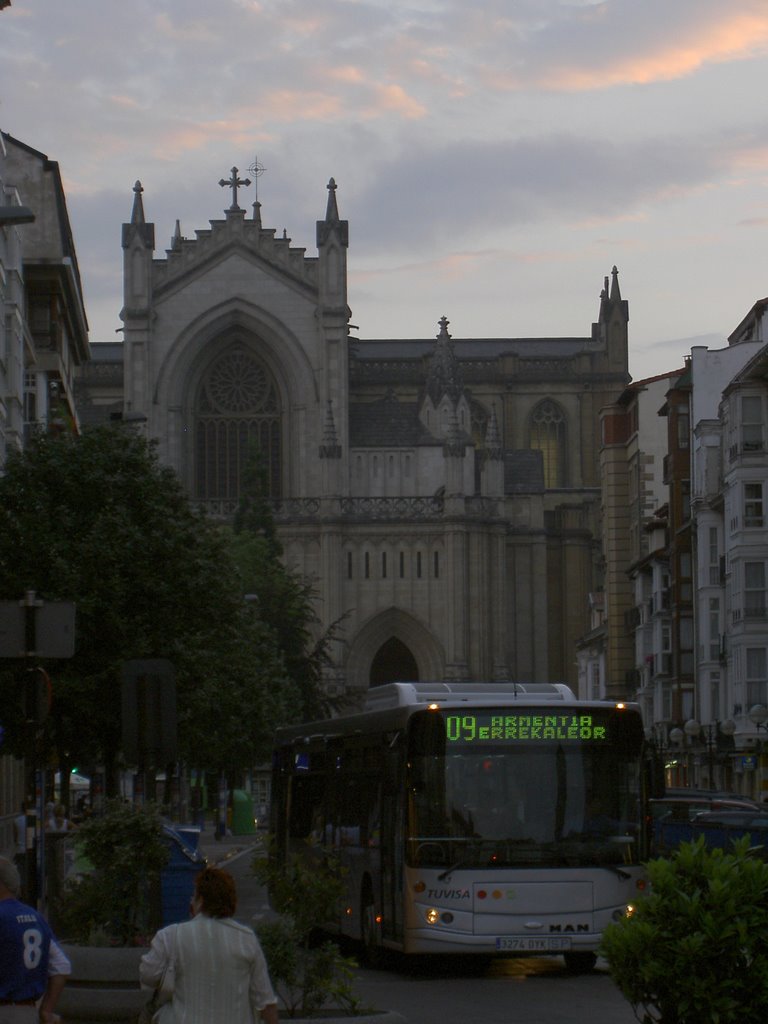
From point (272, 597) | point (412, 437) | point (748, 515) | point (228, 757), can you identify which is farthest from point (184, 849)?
point (412, 437)

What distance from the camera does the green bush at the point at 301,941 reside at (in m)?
12.8

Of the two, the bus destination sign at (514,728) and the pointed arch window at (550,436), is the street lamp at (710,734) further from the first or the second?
the pointed arch window at (550,436)

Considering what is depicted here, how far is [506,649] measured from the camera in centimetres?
9275

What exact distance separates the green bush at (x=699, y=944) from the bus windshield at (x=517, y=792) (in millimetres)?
9234

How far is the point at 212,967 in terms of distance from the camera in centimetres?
826

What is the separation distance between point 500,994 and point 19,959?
947 cm

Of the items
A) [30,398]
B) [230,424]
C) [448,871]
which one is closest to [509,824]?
[448,871]

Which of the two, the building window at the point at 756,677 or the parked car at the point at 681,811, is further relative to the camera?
the building window at the point at 756,677

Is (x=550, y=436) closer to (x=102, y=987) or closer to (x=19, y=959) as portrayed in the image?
(x=102, y=987)

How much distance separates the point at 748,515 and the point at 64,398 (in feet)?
58.9

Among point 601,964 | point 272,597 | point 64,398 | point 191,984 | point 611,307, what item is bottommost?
point 601,964

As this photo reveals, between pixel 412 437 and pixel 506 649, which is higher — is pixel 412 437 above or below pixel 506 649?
above

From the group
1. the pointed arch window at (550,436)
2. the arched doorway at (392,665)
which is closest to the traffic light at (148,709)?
the arched doorway at (392,665)

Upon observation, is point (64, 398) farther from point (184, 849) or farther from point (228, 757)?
point (184, 849)
